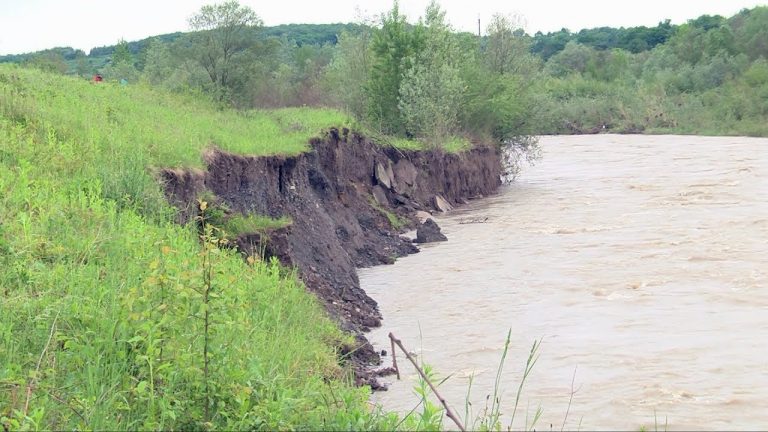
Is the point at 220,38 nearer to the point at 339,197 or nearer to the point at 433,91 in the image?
the point at 433,91

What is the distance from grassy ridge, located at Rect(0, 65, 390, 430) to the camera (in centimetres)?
564

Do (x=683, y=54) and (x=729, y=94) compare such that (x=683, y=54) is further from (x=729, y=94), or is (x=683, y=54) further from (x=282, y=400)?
(x=282, y=400)

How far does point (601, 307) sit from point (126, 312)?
11262 millimetres

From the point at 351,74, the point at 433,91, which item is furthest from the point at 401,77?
the point at 351,74

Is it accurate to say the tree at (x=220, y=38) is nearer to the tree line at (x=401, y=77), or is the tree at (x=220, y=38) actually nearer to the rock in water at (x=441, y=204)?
the tree line at (x=401, y=77)

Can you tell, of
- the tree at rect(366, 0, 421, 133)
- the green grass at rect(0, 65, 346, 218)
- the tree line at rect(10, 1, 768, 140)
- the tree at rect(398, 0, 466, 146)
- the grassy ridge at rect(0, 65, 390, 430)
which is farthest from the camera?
the tree at rect(366, 0, 421, 133)

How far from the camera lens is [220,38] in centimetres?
3569

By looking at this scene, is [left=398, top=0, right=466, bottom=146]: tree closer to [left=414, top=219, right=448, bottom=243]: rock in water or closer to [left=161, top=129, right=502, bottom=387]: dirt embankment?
[left=161, top=129, right=502, bottom=387]: dirt embankment

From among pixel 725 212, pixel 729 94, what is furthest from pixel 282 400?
pixel 729 94

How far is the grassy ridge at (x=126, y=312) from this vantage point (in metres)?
5.64

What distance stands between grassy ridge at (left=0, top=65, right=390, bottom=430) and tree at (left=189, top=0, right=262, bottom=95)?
22.0 m

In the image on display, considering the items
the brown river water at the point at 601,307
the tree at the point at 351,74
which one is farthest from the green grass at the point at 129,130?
the tree at the point at 351,74

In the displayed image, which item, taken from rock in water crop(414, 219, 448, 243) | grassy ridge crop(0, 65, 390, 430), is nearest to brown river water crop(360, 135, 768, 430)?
rock in water crop(414, 219, 448, 243)

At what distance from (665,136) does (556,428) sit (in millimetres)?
65977
